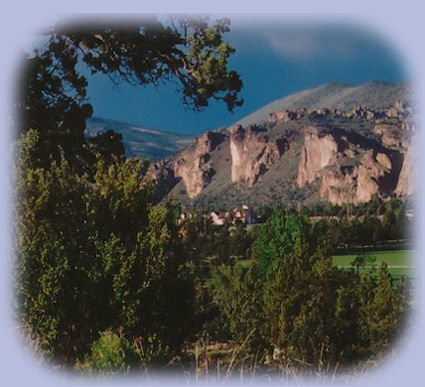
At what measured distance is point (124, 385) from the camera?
21.1 ft

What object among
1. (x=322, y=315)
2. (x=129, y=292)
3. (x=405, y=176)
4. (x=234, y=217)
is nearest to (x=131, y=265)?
(x=129, y=292)

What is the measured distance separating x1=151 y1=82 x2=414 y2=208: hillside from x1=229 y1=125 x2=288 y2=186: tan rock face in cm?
23

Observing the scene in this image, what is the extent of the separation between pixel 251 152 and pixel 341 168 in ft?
63.9

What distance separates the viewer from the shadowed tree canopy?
51.0 feet

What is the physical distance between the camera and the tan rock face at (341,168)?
13088 cm

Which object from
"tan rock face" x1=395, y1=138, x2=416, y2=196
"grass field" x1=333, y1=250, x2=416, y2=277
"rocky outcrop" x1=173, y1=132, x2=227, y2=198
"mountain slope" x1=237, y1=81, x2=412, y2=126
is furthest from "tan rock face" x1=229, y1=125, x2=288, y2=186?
"grass field" x1=333, y1=250, x2=416, y2=277

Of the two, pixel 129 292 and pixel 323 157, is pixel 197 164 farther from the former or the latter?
pixel 129 292

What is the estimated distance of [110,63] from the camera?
16625mm

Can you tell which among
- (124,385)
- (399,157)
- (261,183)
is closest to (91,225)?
(124,385)

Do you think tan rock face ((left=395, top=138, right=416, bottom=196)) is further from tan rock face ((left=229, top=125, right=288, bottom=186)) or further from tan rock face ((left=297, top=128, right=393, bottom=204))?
tan rock face ((left=229, top=125, right=288, bottom=186))

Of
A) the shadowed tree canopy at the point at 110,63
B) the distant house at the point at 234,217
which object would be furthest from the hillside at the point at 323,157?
the shadowed tree canopy at the point at 110,63

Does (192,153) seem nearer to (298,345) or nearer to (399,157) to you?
(399,157)

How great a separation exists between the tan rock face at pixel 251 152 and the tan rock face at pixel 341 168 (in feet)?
30.9

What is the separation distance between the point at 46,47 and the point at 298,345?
8757mm
